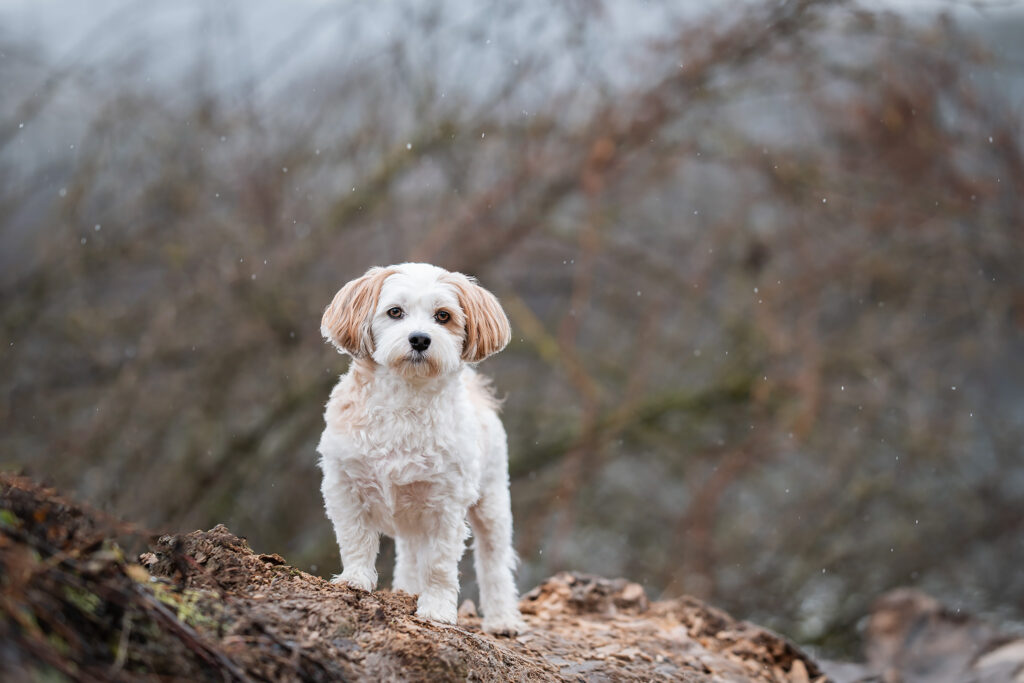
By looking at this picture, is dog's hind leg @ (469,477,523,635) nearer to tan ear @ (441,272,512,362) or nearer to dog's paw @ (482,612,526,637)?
dog's paw @ (482,612,526,637)

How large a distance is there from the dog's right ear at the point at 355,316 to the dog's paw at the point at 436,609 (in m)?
0.97

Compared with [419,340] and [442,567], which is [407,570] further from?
[419,340]

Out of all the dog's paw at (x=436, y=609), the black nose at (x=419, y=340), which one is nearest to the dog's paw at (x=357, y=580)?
the dog's paw at (x=436, y=609)

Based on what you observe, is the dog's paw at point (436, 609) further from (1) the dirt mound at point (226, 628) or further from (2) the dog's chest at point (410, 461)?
(2) the dog's chest at point (410, 461)

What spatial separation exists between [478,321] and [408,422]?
1.51 feet

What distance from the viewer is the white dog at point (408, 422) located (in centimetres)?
363

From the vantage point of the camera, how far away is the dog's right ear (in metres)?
3.67

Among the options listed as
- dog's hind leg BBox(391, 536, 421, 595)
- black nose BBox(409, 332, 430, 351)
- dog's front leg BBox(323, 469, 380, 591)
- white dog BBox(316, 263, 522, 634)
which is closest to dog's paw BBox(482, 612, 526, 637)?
dog's hind leg BBox(391, 536, 421, 595)

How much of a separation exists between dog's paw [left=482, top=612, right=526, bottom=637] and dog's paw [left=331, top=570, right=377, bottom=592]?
2.78 feet

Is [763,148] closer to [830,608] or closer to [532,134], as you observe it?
[532,134]

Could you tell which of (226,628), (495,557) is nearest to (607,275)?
(495,557)

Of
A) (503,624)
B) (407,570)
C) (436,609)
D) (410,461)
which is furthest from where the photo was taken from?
(503,624)

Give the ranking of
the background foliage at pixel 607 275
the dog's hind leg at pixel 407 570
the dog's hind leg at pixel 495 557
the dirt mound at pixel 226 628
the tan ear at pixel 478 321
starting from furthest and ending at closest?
1. the background foliage at pixel 607 275
2. the dog's hind leg at pixel 495 557
3. the dog's hind leg at pixel 407 570
4. the tan ear at pixel 478 321
5. the dirt mound at pixel 226 628

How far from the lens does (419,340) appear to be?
354 centimetres
